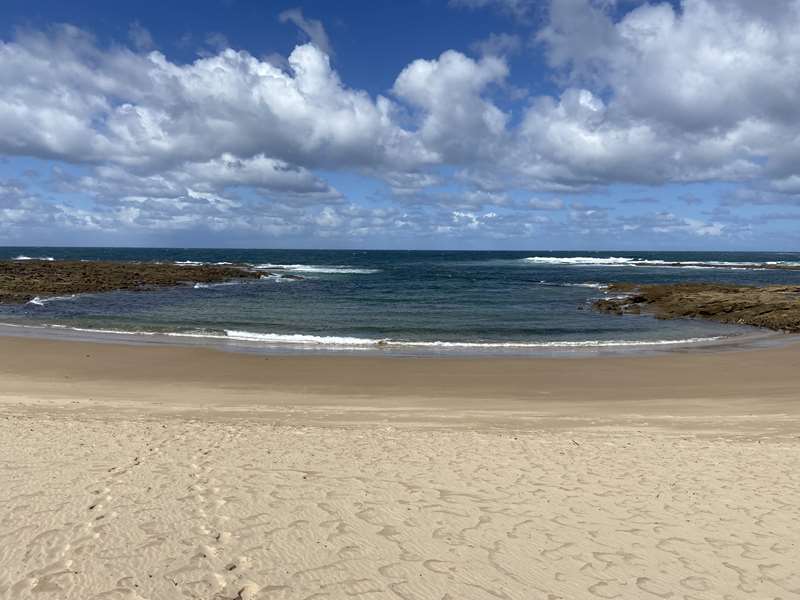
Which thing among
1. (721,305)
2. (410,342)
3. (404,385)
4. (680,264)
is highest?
(680,264)

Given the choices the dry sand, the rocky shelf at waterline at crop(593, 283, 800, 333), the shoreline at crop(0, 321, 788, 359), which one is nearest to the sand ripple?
the dry sand

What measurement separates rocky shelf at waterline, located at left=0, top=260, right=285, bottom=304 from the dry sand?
3145 centimetres

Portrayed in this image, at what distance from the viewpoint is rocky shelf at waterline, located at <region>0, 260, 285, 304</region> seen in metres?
40.7

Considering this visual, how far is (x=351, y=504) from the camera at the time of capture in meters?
6.58

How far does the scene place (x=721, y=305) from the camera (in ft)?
109

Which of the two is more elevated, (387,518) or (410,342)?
(387,518)

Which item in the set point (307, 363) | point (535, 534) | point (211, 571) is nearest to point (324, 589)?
point (211, 571)

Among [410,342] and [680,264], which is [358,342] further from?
[680,264]

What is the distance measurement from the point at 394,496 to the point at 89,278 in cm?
5069

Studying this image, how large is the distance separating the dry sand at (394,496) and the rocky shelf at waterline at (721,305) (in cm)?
1762

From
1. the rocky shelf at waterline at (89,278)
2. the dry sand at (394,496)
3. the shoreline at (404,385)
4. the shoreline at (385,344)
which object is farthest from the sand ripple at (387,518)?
the rocky shelf at waterline at (89,278)

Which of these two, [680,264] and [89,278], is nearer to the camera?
[89,278]

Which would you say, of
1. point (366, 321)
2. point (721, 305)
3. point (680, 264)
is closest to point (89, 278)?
point (366, 321)

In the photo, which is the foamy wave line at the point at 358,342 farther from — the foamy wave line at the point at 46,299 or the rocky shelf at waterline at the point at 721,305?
the foamy wave line at the point at 46,299
